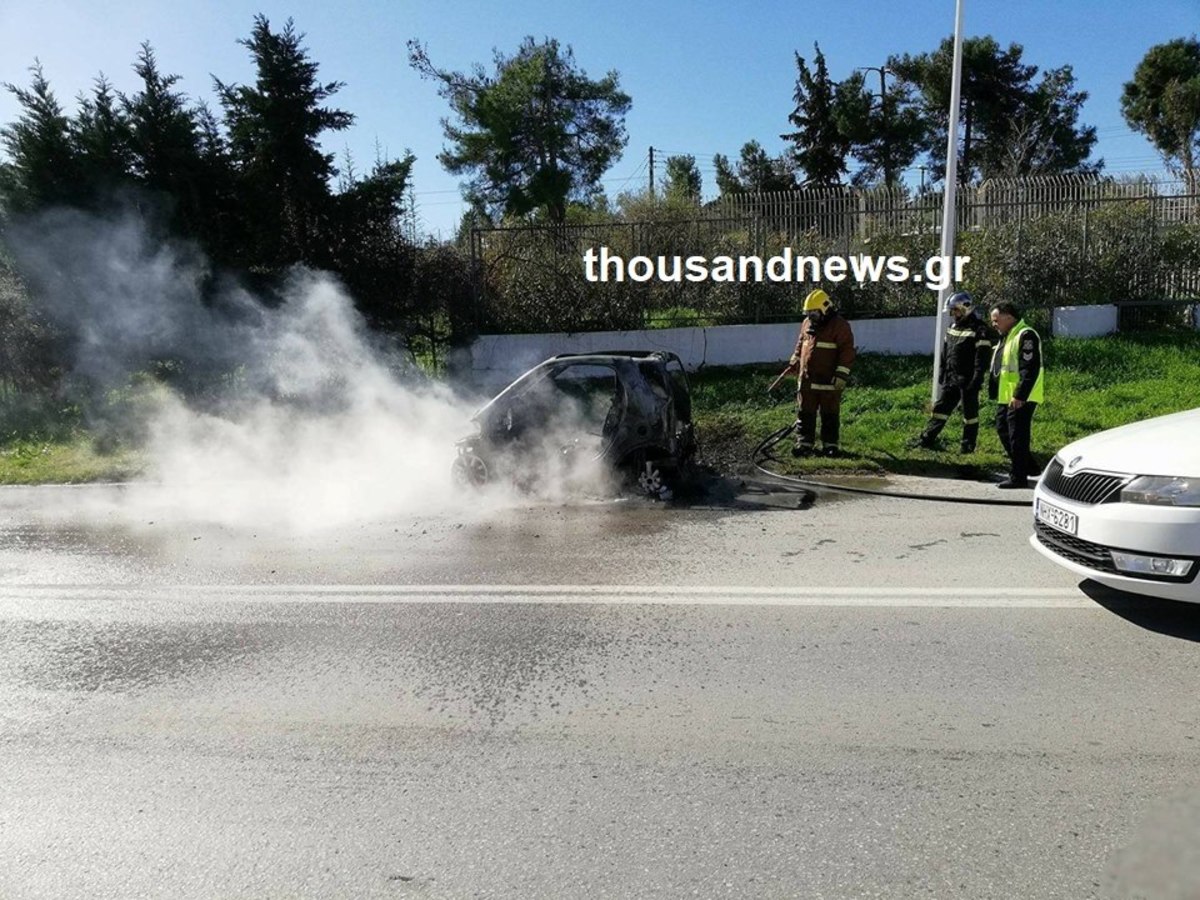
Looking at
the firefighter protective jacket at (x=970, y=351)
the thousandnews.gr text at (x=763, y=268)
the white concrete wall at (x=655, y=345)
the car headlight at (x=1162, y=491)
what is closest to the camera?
the car headlight at (x=1162, y=491)

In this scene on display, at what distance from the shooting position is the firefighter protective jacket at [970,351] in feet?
30.9

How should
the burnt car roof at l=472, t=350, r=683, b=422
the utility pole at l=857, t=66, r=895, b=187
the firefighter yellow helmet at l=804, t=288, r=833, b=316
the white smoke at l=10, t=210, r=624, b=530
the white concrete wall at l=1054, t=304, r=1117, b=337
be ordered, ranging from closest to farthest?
1. the burnt car roof at l=472, t=350, r=683, b=422
2. the firefighter yellow helmet at l=804, t=288, r=833, b=316
3. the white smoke at l=10, t=210, r=624, b=530
4. the white concrete wall at l=1054, t=304, r=1117, b=337
5. the utility pole at l=857, t=66, r=895, b=187

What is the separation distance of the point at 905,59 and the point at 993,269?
26.9 m

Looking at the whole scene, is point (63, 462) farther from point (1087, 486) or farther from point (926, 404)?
point (1087, 486)

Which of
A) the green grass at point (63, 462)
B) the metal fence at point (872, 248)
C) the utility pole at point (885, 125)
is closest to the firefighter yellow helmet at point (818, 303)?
the metal fence at point (872, 248)

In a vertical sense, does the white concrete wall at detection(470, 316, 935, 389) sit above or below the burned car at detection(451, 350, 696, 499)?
above

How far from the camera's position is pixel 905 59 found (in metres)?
36.9

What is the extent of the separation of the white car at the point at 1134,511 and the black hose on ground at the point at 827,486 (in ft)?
9.22

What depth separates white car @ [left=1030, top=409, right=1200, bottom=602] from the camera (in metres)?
4.13

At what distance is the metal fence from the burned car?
6270mm

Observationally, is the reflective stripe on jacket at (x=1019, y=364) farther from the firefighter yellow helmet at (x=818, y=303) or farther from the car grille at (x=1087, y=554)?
the car grille at (x=1087, y=554)

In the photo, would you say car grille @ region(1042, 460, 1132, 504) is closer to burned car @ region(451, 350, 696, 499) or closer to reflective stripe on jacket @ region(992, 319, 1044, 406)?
reflective stripe on jacket @ region(992, 319, 1044, 406)

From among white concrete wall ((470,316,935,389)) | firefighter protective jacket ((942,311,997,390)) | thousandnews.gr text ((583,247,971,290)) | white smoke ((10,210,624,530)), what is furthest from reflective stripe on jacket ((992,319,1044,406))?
thousandnews.gr text ((583,247,971,290))

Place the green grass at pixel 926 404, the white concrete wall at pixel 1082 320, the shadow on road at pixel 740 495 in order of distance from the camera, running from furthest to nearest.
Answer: the white concrete wall at pixel 1082 320 → the green grass at pixel 926 404 → the shadow on road at pixel 740 495
